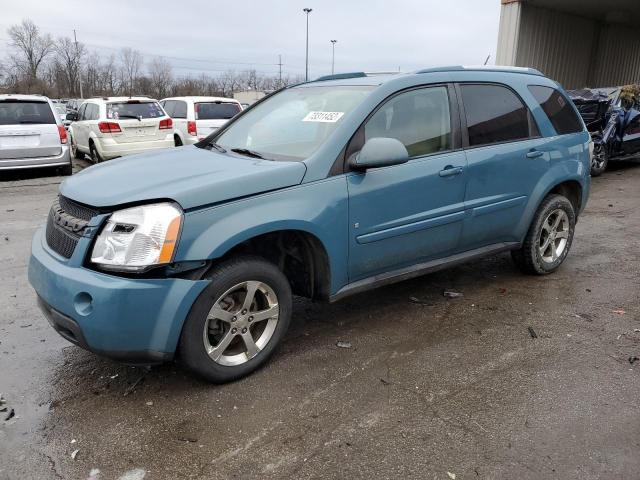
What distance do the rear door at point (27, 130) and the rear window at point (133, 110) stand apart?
65.8 inches

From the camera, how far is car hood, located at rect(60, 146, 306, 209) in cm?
284

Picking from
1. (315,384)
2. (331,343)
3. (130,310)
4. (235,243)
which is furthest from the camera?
(331,343)

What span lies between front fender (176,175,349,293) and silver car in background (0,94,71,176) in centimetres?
900

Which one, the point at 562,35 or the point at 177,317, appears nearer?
the point at 177,317

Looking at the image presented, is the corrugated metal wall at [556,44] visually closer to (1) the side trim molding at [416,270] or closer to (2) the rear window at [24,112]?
(2) the rear window at [24,112]

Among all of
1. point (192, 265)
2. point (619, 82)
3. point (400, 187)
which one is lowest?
point (192, 265)

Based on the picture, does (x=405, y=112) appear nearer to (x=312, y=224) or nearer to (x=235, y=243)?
(x=312, y=224)

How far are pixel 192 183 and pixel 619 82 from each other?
23.5 meters

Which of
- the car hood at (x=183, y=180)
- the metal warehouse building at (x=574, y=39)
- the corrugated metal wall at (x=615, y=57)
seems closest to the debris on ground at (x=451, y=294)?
the car hood at (x=183, y=180)

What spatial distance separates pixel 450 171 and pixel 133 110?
10239mm

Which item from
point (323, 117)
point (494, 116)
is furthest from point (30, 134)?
point (494, 116)

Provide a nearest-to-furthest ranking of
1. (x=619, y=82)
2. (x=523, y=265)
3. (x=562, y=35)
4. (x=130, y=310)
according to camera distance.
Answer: (x=130, y=310) → (x=523, y=265) → (x=562, y=35) → (x=619, y=82)

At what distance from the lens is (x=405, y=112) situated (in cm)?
375

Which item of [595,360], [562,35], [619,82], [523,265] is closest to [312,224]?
[595,360]
